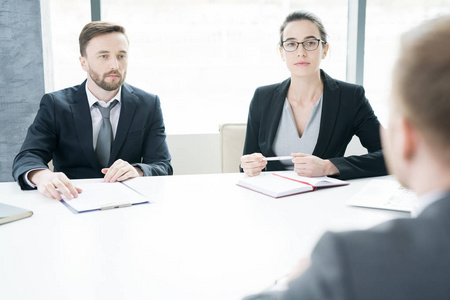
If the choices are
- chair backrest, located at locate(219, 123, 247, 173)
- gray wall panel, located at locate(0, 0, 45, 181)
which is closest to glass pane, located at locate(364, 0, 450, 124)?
chair backrest, located at locate(219, 123, 247, 173)

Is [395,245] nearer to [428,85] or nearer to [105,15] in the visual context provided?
[428,85]

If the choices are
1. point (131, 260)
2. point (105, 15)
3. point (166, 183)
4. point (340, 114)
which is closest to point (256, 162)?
point (166, 183)

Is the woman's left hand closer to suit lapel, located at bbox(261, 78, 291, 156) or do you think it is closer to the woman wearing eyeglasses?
the woman wearing eyeglasses

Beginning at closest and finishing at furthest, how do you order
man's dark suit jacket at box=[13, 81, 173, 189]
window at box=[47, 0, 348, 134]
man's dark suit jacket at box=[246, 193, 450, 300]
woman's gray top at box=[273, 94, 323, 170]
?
man's dark suit jacket at box=[246, 193, 450, 300] → man's dark suit jacket at box=[13, 81, 173, 189] → woman's gray top at box=[273, 94, 323, 170] → window at box=[47, 0, 348, 134]

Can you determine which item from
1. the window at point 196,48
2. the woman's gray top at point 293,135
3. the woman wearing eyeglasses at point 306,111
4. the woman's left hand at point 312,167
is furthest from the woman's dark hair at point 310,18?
the window at point 196,48

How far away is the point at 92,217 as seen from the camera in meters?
1.34

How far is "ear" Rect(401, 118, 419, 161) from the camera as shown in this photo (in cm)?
49

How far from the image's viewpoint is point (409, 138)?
0.49m

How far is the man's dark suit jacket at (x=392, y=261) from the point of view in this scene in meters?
0.44

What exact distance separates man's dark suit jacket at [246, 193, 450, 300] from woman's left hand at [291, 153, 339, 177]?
134 centimetres

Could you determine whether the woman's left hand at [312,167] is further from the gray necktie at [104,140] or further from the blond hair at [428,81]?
the blond hair at [428,81]

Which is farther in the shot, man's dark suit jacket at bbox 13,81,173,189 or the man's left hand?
man's dark suit jacket at bbox 13,81,173,189

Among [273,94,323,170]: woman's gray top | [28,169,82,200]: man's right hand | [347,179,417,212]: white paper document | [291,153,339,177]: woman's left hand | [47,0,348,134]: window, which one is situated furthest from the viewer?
[47,0,348,134]: window

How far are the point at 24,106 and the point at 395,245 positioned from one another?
10.4ft
